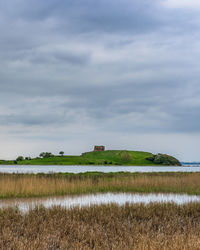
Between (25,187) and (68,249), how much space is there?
14.3 m

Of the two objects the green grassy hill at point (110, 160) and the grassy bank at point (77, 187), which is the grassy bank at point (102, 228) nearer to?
the grassy bank at point (77, 187)

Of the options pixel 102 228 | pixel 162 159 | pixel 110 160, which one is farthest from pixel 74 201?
pixel 110 160

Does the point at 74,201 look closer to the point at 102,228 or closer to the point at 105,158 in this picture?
the point at 102,228

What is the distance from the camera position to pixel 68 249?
24.0 feet

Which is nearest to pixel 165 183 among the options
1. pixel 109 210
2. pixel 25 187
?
pixel 25 187

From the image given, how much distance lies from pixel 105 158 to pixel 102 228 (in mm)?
114889

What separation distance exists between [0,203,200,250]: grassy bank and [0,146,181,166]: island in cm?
8975

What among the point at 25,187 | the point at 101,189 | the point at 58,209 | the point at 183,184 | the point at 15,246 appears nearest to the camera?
the point at 15,246

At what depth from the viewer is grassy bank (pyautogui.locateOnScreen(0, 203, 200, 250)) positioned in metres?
7.24

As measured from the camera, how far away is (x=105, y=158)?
12369cm

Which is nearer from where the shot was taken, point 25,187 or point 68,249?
point 68,249

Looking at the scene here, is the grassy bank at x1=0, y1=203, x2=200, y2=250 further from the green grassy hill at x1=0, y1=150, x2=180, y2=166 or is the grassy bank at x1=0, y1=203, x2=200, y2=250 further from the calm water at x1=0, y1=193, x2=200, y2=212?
the green grassy hill at x1=0, y1=150, x2=180, y2=166

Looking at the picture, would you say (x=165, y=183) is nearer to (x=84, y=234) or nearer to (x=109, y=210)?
→ (x=109, y=210)

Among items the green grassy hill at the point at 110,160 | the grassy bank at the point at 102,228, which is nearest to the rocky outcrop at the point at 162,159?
the green grassy hill at the point at 110,160
